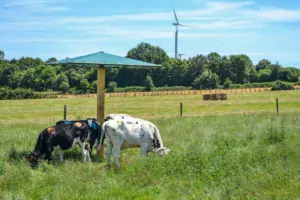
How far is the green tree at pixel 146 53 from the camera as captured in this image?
131238 mm

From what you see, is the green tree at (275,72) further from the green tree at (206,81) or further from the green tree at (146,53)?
the green tree at (146,53)

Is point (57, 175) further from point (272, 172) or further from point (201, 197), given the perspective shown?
point (272, 172)

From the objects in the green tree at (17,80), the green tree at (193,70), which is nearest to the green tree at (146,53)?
the green tree at (193,70)

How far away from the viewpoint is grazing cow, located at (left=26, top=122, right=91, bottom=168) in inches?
459

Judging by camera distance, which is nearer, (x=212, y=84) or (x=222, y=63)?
(x=212, y=84)

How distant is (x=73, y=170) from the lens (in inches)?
392

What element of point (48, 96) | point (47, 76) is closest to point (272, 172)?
point (48, 96)

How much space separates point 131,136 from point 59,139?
232cm

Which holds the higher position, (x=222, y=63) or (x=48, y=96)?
(x=222, y=63)

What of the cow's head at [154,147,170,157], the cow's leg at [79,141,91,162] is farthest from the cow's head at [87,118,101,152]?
the cow's head at [154,147,170,157]

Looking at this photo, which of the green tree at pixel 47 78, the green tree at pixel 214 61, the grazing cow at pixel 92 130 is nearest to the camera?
the grazing cow at pixel 92 130

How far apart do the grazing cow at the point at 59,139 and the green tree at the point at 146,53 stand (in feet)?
383

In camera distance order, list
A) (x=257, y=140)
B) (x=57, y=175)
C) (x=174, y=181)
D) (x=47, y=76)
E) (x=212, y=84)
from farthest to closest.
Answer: (x=47, y=76)
(x=212, y=84)
(x=257, y=140)
(x=57, y=175)
(x=174, y=181)

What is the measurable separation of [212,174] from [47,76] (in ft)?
351
